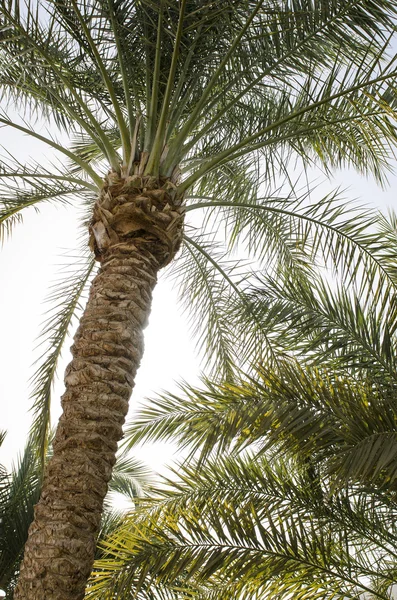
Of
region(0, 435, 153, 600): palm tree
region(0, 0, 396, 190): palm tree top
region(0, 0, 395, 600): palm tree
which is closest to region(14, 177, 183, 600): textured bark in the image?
region(0, 0, 395, 600): palm tree

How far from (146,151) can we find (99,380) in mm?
2219

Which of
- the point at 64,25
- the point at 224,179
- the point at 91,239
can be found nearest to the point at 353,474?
the point at 91,239

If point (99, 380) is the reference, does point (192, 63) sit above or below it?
above

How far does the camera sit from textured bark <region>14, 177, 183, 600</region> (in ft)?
10.7

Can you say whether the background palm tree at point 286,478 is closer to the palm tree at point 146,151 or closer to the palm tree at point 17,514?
the palm tree at point 146,151

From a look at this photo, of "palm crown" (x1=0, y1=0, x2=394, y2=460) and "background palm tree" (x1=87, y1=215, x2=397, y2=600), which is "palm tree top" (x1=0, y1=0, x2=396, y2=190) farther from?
"background palm tree" (x1=87, y1=215, x2=397, y2=600)

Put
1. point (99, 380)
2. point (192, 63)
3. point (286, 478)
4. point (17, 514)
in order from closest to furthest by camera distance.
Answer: point (99, 380), point (286, 478), point (192, 63), point (17, 514)

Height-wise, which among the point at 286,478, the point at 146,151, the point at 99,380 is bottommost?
the point at 286,478

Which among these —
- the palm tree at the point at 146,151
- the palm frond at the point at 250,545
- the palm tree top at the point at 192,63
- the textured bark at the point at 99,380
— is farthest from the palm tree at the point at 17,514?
the palm tree top at the point at 192,63

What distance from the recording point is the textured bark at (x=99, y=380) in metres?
3.25

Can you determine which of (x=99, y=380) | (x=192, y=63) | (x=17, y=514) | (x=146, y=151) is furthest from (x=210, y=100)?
(x=17, y=514)

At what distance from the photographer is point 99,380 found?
12.6 ft

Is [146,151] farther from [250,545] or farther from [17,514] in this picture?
[17,514]

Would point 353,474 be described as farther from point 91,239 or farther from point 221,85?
point 221,85
